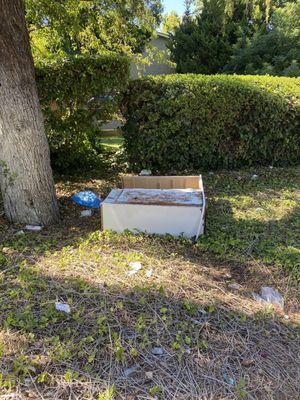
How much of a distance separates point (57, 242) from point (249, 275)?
5.63ft

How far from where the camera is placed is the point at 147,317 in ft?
7.06

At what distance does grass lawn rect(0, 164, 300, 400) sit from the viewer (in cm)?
178

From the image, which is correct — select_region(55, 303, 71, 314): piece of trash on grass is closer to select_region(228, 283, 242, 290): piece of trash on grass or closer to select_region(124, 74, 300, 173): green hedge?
select_region(228, 283, 242, 290): piece of trash on grass

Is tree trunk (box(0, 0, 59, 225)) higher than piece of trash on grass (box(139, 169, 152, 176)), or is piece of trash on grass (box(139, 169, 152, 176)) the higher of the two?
tree trunk (box(0, 0, 59, 225))

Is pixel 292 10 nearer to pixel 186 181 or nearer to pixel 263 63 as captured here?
pixel 263 63

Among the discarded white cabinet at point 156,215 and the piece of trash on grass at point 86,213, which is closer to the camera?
the discarded white cabinet at point 156,215

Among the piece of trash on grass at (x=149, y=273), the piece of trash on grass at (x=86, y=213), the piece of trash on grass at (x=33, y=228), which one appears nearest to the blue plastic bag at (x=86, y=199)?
the piece of trash on grass at (x=86, y=213)

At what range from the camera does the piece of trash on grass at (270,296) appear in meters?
2.52

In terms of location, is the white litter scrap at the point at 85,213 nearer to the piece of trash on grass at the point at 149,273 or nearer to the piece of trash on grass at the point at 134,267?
the piece of trash on grass at the point at 134,267

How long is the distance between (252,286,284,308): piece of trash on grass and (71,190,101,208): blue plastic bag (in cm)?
240

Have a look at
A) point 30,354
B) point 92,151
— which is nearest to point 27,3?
point 92,151

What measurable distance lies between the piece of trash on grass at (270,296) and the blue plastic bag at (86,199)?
240 centimetres

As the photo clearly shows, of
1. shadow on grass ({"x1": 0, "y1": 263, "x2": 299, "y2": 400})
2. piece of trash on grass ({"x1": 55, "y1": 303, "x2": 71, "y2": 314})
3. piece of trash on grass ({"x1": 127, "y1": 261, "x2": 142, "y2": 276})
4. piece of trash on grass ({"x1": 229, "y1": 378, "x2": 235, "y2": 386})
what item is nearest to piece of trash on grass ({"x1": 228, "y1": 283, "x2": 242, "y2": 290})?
shadow on grass ({"x1": 0, "y1": 263, "x2": 299, "y2": 400})

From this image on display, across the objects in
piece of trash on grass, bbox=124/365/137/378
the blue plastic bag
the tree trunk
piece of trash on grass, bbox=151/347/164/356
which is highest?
the tree trunk
